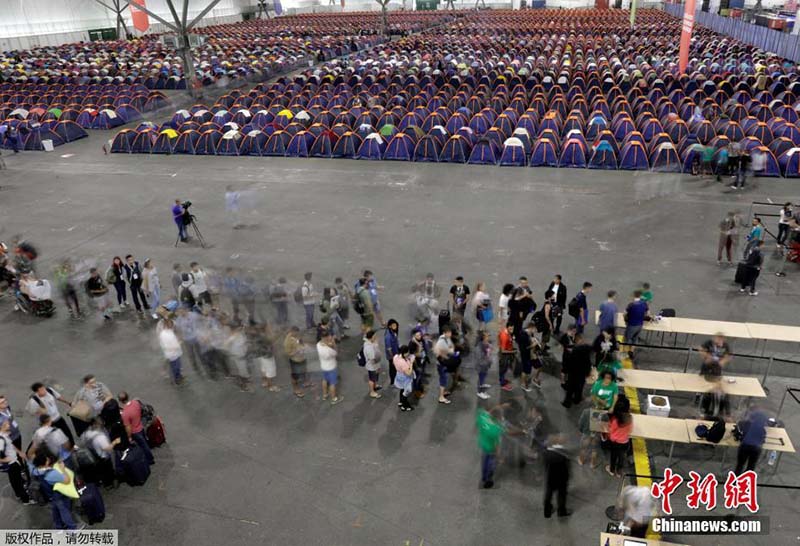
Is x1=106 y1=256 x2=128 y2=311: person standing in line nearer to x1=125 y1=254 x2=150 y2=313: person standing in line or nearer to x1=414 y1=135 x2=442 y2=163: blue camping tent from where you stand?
x1=125 y1=254 x2=150 y2=313: person standing in line

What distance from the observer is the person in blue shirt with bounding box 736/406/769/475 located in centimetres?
702

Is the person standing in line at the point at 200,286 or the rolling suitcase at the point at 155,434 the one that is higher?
the person standing in line at the point at 200,286

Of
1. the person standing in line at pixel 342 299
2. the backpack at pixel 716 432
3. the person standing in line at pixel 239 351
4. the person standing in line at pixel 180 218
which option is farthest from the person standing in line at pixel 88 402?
the backpack at pixel 716 432

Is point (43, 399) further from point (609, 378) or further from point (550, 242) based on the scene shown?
point (550, 242)

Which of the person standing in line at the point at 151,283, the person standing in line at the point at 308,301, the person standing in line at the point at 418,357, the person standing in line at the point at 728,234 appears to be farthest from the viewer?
the person standing in line at the point at 728,234

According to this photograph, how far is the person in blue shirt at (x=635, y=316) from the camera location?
9.88m

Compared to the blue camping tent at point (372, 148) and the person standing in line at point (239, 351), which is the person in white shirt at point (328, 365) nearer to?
the person standing in line at point (239, 351)

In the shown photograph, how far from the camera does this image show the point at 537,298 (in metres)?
12.3

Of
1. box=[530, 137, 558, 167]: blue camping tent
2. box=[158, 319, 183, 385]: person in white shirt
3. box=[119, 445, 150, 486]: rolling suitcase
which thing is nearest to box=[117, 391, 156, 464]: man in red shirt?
box=[119, 445, 150, 486]: rolling suitcase

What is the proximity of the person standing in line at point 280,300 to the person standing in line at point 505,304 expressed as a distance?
14.0 ft

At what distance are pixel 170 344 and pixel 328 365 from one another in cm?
278

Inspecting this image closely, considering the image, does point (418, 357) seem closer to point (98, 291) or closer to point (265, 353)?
point (265, 353)

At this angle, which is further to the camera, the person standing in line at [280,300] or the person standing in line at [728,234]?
the person standing in line at [728,234]

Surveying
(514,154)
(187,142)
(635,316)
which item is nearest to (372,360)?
(635,316)
